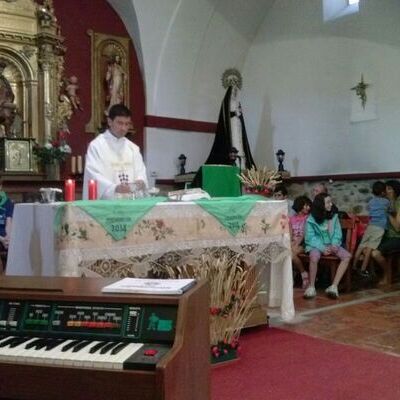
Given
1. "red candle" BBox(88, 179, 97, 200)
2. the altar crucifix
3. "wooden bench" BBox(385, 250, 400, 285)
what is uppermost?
the altar crucifix

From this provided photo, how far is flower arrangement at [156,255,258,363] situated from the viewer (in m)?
3.33

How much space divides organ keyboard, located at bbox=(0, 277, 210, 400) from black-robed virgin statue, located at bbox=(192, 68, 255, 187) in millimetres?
7328

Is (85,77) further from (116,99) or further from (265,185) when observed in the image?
(265,185)

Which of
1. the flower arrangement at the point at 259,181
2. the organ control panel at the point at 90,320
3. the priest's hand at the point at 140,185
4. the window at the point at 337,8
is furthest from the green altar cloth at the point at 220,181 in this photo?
the window at the point at 337,8

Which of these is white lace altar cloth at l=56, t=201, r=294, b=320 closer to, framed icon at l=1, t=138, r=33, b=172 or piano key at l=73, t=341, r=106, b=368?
piano key at l=73, t=341, r=106, b=368

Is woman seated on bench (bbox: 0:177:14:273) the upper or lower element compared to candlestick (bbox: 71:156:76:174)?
lower

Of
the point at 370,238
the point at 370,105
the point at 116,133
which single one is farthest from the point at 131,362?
the point at 370,105

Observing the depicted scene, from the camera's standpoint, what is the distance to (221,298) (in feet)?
11.1

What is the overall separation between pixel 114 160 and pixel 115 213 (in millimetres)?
1035

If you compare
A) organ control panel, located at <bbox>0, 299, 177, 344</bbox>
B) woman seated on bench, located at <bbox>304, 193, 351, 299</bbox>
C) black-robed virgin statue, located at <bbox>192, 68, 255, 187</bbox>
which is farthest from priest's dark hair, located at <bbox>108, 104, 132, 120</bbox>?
black-robed virgin statue, located at <bbox>192, 68, 255, 187</bbox>

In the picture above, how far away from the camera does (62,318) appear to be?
1.62m

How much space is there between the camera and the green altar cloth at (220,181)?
4090 mm

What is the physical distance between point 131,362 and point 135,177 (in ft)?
9.44

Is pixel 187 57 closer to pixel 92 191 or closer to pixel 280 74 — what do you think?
pixel 280 74
